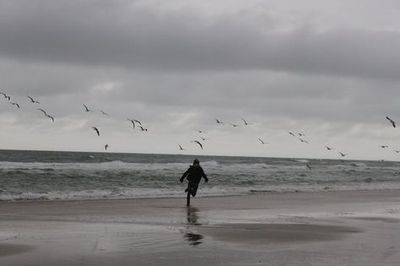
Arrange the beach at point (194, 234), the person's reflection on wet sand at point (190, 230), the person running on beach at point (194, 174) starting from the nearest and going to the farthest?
the beach at point (194, 234) → the person's reflection on wet sand at point (190, 230) → the person running on beach at point (194, 174)

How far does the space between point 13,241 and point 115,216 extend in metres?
4.84

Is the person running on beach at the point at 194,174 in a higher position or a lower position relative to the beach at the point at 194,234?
higher

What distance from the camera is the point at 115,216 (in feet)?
52.0

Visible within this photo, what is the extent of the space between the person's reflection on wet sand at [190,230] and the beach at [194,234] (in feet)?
0.07

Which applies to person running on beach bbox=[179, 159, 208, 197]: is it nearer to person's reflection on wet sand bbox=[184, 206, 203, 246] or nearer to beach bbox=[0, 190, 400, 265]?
beach bbox=[0, 190, 400, 265]

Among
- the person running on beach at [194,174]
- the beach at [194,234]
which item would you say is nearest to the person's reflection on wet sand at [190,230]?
the beach at [194,234]

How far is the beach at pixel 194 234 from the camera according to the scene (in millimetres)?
9641

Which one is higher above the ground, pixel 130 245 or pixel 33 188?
pixel 33 188

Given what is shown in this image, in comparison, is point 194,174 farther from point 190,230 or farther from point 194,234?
point 194,234

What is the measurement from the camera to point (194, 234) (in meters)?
12.3

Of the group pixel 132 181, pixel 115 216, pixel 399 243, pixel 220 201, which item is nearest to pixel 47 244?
pixel 115 216

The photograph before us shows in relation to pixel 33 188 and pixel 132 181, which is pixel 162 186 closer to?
pixel 132 181

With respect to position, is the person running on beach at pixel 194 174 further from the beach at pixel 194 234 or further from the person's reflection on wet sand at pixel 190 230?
the person's reflection on wet sand at pixel 190 230

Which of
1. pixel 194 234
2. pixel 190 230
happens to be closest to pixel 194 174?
pixel 190 230
